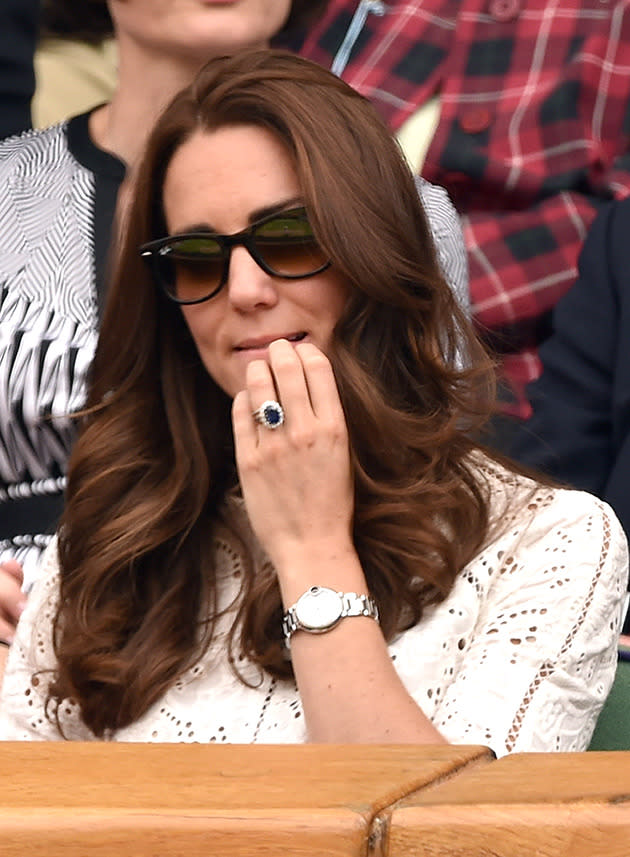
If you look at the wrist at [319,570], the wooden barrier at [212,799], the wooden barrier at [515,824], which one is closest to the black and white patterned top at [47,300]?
the wrist at [319,570]

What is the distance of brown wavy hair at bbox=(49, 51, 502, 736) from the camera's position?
5.07ft

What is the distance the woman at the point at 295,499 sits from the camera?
1435mm

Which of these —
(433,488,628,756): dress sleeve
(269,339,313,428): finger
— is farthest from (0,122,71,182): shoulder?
(433,488,628,756): dress sleeve

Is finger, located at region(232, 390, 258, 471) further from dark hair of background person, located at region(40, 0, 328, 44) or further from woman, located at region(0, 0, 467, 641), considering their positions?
dark hair of background person, located at region(40, 0, 328, 44)

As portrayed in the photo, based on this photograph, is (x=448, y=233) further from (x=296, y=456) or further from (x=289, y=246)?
(x=296, y=456)

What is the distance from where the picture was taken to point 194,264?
159 cm

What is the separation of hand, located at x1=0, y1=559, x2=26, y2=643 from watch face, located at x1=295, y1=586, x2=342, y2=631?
1.91ft

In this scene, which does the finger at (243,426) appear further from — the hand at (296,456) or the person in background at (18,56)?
the person in background at (18,56)

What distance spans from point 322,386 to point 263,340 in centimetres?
11

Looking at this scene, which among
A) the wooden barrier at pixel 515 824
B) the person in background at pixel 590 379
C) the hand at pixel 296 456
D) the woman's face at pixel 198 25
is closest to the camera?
the wooden barrier at pixel 515 824

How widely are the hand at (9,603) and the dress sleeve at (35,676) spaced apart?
0.13m

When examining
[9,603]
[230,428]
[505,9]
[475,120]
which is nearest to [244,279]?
[230,428]

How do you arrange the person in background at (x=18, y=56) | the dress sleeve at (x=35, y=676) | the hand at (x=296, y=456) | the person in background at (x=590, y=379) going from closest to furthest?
the hand at (x=296, y=456) < the dress sleeve at (x=35, y=676) < the person in background at (x=590, y=379) < the person in background at (x=18, y=56)

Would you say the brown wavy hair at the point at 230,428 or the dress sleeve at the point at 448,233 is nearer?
the brown wavy hair at the point at 230,428
